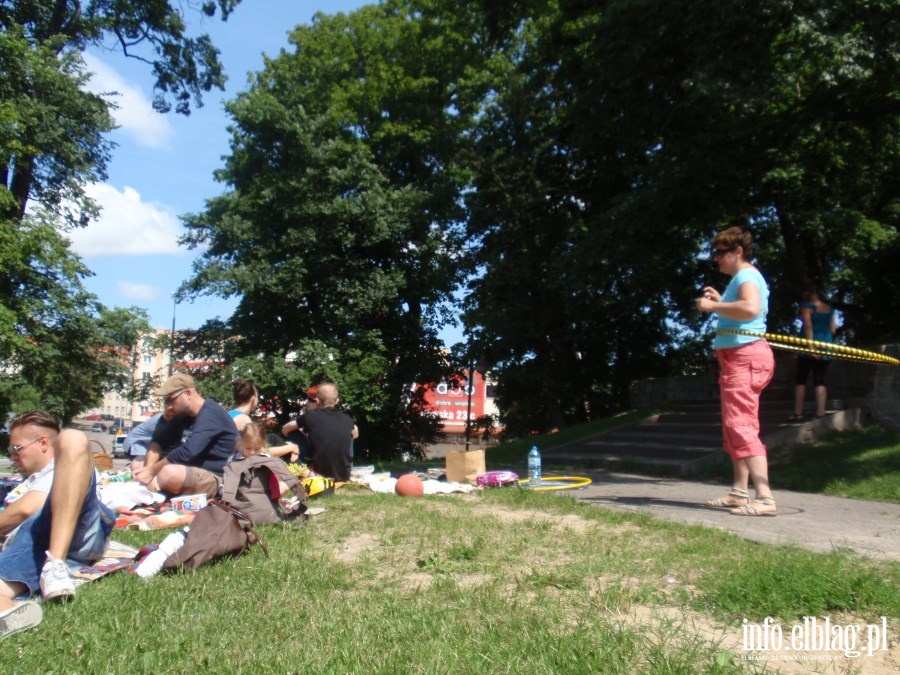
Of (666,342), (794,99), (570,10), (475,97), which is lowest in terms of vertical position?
(666,342)

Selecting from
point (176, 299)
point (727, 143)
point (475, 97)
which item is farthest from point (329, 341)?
point (727, 143)

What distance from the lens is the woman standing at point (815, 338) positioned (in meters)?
10.9

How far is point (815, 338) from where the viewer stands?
428 inches

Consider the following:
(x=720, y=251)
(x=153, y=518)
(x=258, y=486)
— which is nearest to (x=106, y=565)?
(x=258, y=486)

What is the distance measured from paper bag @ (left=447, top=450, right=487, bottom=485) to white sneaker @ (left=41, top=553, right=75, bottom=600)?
5398 mm

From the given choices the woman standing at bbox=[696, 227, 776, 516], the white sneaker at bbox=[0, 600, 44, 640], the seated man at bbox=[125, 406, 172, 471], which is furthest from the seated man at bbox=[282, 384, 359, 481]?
the white sneaker at bbox=[0, 600, 44, 640]

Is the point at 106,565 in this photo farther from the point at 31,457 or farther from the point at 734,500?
the point at 734,500

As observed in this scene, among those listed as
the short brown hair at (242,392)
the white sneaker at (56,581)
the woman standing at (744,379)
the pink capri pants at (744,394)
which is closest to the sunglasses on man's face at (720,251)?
the woman standing at (744,379)

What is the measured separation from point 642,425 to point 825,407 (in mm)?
3494

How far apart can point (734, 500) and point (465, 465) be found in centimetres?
351

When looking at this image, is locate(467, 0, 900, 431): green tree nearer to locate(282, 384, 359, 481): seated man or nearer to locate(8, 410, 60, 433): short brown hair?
locate(282, 384, 359, 481): seated man

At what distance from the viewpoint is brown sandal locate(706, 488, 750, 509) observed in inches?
249

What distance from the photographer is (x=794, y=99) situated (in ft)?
39.4

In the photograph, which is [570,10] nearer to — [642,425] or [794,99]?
[794,99]
